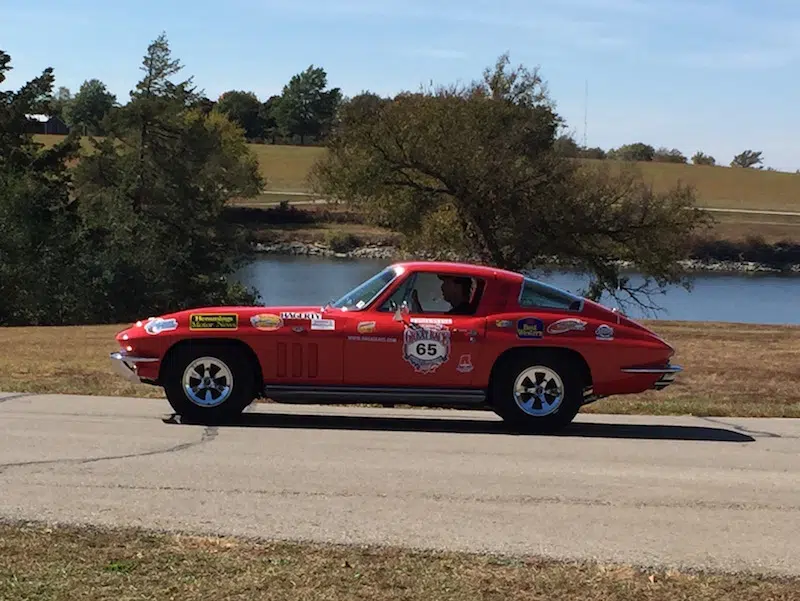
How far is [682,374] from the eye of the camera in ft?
55.4

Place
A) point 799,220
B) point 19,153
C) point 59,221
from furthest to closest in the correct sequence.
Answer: point 799,220
point 19,153
point 59,221

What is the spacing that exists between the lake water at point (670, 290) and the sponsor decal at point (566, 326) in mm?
25073

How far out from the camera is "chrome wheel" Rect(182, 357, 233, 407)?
9906 millimetres

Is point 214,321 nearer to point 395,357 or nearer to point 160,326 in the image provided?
point 160,326

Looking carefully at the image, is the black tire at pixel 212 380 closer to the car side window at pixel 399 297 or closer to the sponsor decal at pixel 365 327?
the sponsor decal at pixel 365 327

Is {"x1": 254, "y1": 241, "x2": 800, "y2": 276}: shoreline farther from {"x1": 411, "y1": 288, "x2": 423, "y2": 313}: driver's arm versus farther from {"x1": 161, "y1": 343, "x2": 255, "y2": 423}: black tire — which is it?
{"x1": 161, "y1": 343, "x2": 255, "y2": 423}: black tire

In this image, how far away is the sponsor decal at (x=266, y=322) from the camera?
9.89 metres

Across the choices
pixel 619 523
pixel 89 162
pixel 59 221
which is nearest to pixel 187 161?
pixel 89 162

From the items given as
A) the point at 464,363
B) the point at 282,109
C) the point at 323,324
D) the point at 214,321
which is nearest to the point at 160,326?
the point at 214,321

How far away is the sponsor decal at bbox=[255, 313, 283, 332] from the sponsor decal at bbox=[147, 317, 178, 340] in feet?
2.28

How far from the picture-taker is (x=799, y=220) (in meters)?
87.9

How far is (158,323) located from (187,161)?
40.3 metres

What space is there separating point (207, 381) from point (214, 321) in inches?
21.1

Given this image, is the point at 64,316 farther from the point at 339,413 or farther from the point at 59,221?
the point at 339,413
